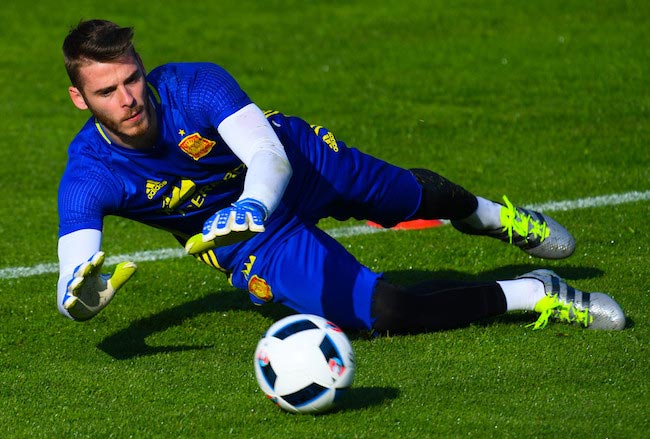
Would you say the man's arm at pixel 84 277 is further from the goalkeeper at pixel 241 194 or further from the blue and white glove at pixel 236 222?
the blue and white glove at pixel 236 222

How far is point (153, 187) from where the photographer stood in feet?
18.3

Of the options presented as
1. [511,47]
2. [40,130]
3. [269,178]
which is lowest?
[40,130]

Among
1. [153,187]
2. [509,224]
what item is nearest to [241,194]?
[153,187]

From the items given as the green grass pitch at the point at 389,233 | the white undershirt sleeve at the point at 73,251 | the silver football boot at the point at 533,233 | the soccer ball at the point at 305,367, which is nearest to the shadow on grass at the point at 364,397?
the green grass pitch at the point at 389,233

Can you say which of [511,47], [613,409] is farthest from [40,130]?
[613,409]

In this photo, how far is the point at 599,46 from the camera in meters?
12.9

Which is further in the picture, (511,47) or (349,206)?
(511,47)

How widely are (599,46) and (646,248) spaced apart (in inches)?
242

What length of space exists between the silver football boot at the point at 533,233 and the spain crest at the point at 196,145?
71.0 inches

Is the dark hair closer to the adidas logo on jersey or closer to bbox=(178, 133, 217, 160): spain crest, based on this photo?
bbox=(178, 133, 217, 160): spain crest

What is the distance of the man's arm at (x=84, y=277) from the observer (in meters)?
4.94

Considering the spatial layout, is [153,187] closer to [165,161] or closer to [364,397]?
[165,161]

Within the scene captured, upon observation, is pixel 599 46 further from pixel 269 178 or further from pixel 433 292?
pixel 269 178

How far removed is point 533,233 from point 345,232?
194 cm
